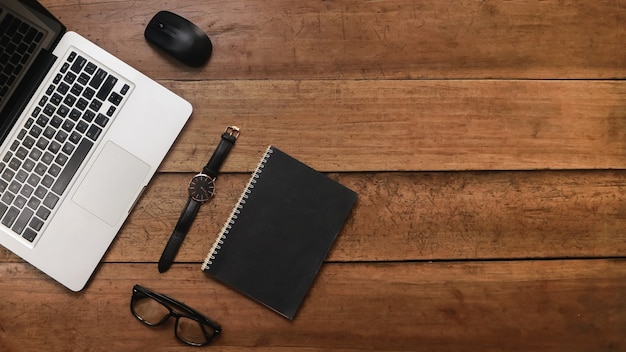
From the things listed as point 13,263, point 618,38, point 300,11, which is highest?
point 618,38

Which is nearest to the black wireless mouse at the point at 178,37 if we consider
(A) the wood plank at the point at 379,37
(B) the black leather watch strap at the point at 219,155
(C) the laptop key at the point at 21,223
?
(A) the wood plank at the point at 379,37

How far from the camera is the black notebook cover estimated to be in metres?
0.94

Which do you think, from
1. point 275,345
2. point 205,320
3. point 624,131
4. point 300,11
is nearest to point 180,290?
point 205,320

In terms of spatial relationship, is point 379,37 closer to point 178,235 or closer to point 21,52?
point 178,235

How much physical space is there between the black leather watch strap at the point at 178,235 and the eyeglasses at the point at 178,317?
1.9 inches

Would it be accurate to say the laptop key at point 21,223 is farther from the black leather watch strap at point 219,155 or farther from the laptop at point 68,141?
the black leather watch strap at point 219,155

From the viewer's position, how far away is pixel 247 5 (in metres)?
0.99

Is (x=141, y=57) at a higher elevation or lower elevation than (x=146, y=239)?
higher

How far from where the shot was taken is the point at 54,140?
3.04 feet

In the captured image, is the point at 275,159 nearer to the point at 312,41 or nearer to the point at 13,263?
the point at 312,41

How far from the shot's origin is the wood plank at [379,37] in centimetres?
99

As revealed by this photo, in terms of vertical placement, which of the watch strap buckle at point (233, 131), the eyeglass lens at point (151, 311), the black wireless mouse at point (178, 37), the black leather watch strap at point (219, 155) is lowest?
the eyeglass lens at point (151, 311)

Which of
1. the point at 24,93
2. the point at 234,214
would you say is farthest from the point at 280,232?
the point at 24,93

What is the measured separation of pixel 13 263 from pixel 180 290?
265 millimetres
